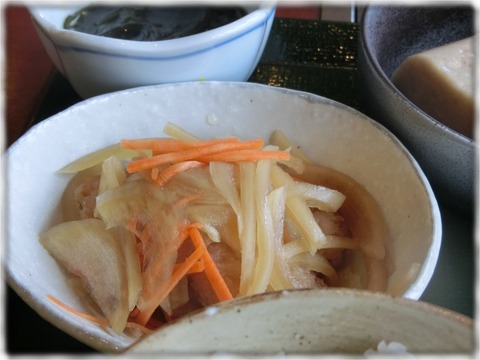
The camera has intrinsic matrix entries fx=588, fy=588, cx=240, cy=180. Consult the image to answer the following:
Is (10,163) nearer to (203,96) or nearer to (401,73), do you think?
(203,96)

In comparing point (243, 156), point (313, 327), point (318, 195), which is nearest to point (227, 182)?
point (243, 156)

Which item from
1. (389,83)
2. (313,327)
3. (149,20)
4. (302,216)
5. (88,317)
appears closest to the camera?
(313,327)

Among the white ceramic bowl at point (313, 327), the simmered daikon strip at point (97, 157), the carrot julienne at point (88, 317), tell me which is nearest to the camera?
the white ceramic bowl at point (313, 327)

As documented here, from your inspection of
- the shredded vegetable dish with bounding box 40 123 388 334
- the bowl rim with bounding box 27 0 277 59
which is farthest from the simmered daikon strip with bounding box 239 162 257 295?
the bowl rim with bounding box 27 0 277 59

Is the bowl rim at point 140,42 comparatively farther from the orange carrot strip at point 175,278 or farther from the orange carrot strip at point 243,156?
the orange carrot strip at point 175,278

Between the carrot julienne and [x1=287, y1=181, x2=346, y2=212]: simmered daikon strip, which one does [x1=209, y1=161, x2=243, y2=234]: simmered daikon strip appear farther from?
the carrot julienne

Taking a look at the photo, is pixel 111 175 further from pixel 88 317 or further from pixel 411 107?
pixel 411 107

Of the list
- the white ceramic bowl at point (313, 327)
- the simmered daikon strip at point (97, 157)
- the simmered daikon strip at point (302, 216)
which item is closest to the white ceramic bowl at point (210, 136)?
the simmered daikon strip at point (97, 157)
